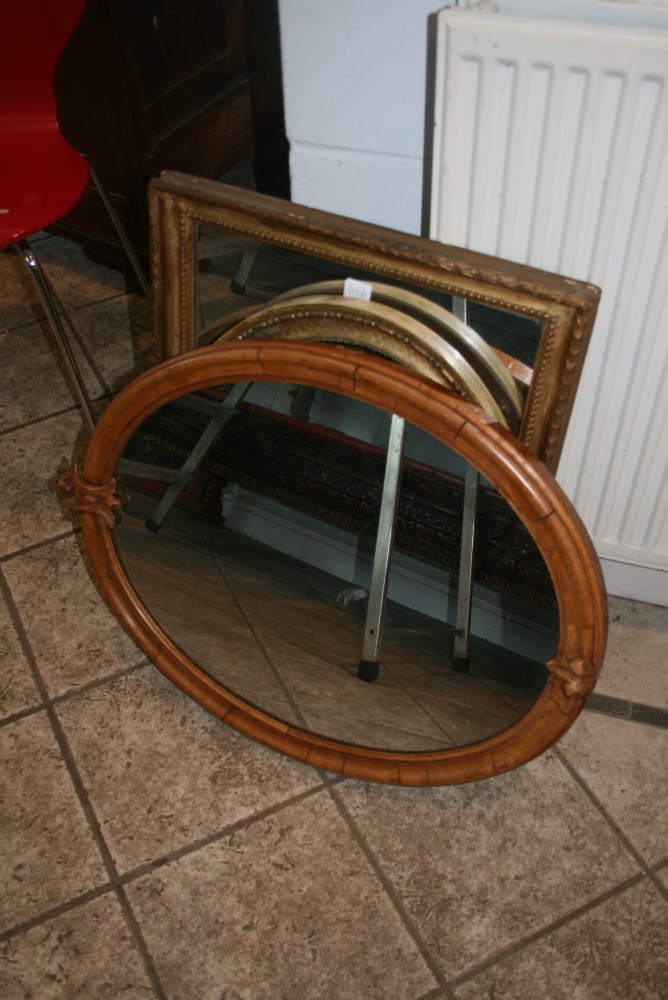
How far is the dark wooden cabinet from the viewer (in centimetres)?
200

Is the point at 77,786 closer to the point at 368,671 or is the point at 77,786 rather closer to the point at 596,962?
the point at 368,671

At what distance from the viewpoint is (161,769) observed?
4.82ft

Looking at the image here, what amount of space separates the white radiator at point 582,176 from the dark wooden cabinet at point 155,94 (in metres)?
1.10

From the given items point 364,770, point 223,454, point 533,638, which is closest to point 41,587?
point 223,454

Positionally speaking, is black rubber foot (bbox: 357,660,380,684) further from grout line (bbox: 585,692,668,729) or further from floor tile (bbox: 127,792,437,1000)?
grout line (bbox: 585,692,668,729)

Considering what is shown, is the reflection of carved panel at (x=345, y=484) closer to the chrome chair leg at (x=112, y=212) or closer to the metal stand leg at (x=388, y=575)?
the metal stand leg at (x=388, y=575)

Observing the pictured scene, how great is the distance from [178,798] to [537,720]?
0.56 m

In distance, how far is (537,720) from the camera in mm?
1210

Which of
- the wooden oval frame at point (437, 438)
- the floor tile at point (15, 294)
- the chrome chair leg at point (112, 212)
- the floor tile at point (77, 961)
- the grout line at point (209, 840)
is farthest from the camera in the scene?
the floor tile at point (15, 294)

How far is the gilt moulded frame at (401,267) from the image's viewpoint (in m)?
1.07

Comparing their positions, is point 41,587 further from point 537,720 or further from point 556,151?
point 556,151

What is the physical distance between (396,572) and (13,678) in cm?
70

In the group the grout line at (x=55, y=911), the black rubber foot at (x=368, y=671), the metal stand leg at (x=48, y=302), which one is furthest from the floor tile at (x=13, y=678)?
the black rubber foot at (x=368, y=671)

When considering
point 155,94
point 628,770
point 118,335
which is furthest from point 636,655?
point 155,94
